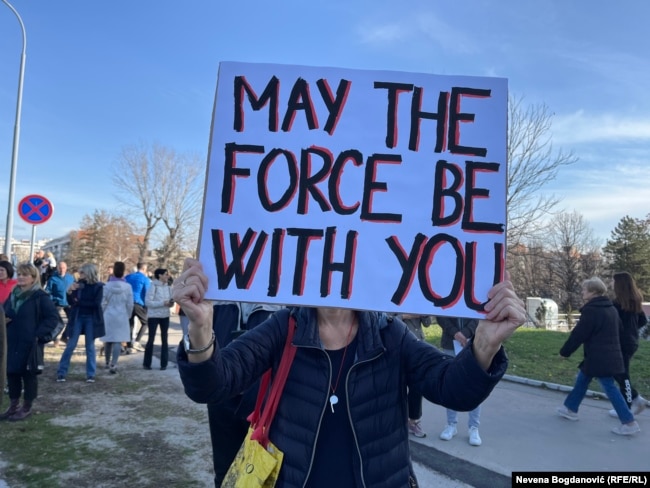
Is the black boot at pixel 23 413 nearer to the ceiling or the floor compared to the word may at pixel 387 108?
nearer to the floor

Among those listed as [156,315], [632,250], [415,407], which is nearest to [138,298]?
[156,315]

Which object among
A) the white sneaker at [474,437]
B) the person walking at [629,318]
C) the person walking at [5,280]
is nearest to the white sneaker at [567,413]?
the person walking at [629,318]

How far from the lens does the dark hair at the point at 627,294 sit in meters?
6.33

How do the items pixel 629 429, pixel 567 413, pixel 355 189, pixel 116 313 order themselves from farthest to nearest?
pixel 116 313 < pixel 567 413 < pixel 629 429 < pixel 355 189

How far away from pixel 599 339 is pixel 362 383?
516cm

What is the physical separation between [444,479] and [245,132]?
3.63 m

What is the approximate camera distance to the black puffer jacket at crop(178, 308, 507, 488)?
172cm

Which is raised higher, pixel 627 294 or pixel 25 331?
pixel 627 294

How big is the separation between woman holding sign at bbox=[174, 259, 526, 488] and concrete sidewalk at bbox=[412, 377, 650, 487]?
2.86 meters

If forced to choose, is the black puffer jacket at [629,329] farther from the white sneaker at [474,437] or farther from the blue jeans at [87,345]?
the blue jeans at [87,345]

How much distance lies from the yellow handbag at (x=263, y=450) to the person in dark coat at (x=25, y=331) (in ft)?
14.9

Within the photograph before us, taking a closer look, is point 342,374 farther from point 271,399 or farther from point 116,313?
point 116,313

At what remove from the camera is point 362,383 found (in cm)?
182

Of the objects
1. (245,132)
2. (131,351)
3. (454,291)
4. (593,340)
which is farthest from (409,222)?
(131,351)
